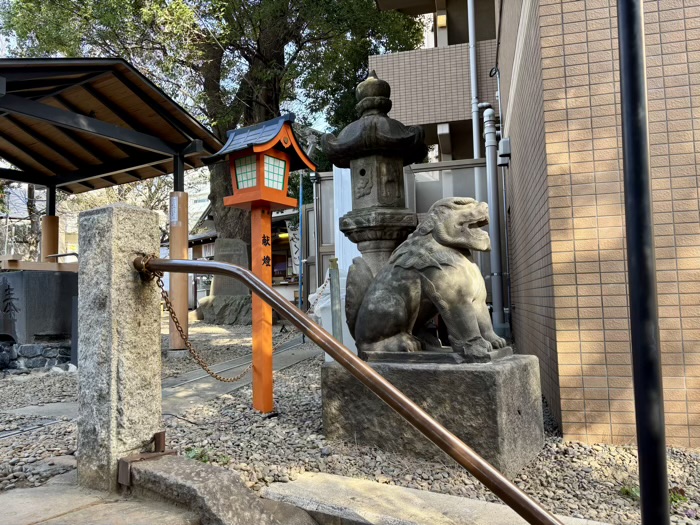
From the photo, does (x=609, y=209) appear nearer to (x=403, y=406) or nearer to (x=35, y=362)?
(x=403, y=406)

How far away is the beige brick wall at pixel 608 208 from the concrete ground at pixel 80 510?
9.03ft

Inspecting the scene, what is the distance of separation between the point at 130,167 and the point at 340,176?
370 cm

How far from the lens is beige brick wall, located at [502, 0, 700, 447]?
3.52 meters

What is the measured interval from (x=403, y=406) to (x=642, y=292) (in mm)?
825

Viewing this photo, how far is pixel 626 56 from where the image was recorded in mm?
1355

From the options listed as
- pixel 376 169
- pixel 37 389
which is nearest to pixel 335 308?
pixel 376 169

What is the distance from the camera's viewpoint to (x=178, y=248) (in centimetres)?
786

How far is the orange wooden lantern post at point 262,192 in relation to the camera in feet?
15.2

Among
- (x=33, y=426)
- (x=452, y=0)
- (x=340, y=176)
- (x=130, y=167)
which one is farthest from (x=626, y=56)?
(x=452, y=0)

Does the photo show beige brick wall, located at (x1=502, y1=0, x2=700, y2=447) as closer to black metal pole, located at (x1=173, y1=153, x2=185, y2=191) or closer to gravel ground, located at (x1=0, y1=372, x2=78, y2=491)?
gravel ground, located at (x1=0, y1=372, x2=78, y2=491)

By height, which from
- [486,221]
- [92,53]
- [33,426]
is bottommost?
[33,426]

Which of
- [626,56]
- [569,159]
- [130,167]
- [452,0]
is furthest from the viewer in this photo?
[452,0]

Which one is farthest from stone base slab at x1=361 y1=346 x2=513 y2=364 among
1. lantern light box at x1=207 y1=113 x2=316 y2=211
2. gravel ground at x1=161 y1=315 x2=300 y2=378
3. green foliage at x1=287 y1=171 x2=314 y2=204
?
green foliage at x1=287 y1=171 x2=314 y2=204

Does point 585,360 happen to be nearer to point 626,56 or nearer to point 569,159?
point 569,159
